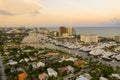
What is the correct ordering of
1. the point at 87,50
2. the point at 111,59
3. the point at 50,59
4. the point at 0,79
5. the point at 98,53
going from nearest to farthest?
the point at 0,79, the point at 50,59, the point at 111,59, the point at 98,53, the point at 87,50

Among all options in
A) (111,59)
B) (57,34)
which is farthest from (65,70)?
(57,34)

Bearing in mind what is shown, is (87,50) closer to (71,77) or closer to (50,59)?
(50,59)

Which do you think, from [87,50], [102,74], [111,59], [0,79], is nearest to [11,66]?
[0,79]

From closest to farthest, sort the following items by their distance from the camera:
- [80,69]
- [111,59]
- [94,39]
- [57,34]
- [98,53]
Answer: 1. [80,69]
2. [111,59]
3. [98,53]
4. [94,39]
5. [57,34]

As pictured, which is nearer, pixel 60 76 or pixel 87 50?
pixel 60 76

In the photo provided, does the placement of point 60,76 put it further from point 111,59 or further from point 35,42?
point 35,42

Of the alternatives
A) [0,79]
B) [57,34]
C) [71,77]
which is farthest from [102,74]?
[57,34]

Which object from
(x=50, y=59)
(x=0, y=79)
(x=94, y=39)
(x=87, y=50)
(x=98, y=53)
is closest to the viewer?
(x=0, y=79)

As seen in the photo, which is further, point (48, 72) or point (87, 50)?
point (87, 50)

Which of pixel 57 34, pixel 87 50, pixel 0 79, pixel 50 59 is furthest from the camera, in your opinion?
pixel 57 34
